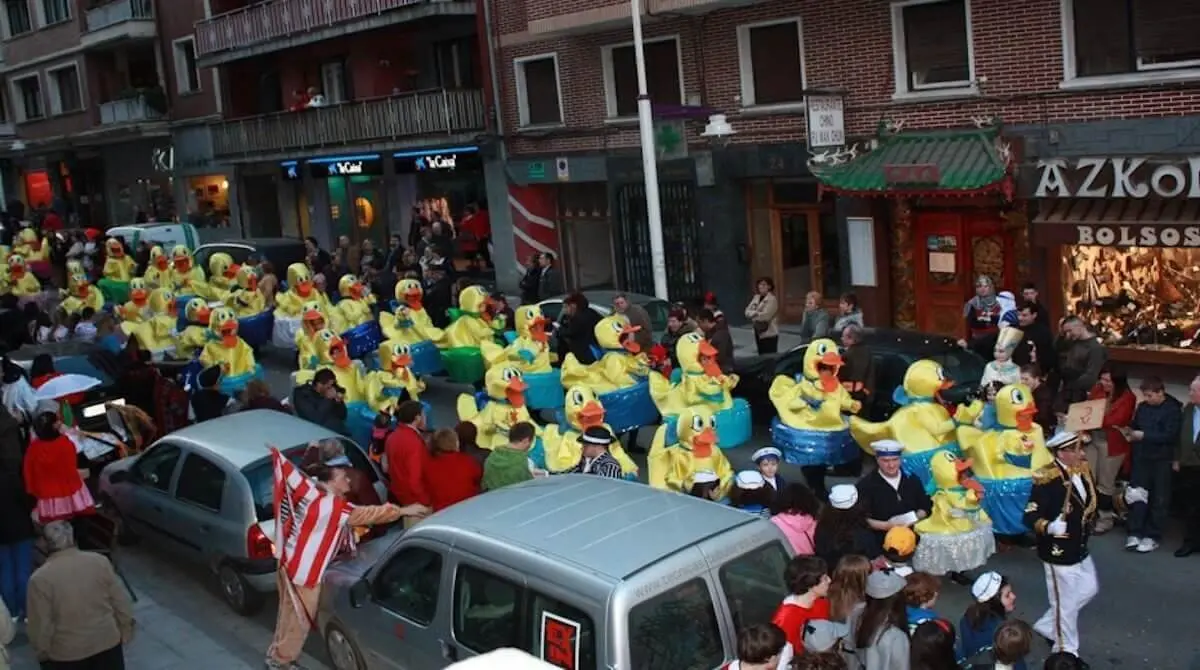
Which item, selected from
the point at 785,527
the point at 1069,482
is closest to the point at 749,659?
the point at 785,527

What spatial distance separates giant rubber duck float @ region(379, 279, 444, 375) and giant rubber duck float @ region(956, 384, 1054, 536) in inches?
338

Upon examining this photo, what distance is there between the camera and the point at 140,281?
68.9ft

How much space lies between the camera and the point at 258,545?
9828mm

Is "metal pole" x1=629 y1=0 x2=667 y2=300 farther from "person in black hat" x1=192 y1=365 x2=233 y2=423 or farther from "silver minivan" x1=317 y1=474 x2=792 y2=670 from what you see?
"silver minivan" x1=317 y1=474 x2=792 y2=670

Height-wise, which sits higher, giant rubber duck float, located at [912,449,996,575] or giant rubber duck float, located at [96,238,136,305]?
giant rubber duck float, located at [96,238,136,305]

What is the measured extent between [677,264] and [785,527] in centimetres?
1469

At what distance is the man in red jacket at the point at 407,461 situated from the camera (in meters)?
9.83

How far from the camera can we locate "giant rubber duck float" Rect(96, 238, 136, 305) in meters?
24.7

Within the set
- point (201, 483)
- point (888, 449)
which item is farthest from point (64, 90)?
point (888, 449)

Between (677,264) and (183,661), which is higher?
(677,264)

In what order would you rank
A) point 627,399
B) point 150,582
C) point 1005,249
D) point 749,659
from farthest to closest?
point 1005,249 < point 627,399 < point 150,582 < point 749,659

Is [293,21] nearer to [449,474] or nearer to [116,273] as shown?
[116,273]

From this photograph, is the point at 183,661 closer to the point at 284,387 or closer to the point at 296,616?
the point at 296,616

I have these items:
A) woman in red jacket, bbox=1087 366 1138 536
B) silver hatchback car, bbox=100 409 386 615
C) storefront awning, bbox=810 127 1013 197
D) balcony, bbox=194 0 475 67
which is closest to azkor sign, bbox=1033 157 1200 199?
storefront awning, bbox=810 127 1013 197
